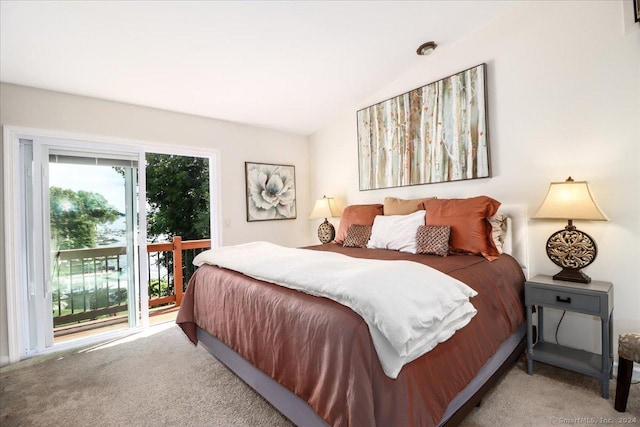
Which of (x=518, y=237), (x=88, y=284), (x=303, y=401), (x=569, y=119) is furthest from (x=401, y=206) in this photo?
(x=88, y=284)

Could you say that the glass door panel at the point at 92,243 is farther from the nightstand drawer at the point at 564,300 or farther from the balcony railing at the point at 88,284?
the nightstand drawer at the point at 564,300

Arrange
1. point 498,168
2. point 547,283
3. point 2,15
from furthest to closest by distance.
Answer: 1. point 498,168
2. point 547,283
3. point 2,15

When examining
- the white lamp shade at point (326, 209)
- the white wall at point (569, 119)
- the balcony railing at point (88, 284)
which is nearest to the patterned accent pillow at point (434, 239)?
the white wall at point (569, 119)

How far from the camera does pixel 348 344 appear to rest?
1.11m

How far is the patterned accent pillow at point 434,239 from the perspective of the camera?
2350mm

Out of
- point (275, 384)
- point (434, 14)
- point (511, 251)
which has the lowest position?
point (275, 384)

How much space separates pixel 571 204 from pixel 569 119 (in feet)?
2.36

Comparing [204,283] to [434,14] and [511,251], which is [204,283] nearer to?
[511,251]

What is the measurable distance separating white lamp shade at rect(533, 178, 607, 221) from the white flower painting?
293 centimetres

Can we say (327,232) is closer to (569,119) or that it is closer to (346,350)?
(569,119)

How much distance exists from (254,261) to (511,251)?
2.09 m

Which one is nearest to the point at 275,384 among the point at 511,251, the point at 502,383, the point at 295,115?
the point at 502,383

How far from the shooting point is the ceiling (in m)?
2.04

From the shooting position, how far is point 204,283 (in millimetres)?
2285
